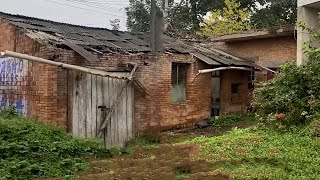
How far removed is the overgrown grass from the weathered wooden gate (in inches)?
111

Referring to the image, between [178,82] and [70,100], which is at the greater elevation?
[178,82]

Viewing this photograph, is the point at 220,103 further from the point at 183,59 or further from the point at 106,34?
the point at 106,34

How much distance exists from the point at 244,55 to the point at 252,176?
38.1 feet

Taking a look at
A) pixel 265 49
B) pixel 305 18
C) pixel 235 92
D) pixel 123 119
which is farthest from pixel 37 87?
pixel 265 49

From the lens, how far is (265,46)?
1623 centimetres

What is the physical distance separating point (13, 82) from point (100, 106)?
104 inches

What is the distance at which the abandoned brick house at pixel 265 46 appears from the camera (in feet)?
50.4

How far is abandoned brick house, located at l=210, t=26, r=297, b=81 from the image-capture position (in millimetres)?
15352

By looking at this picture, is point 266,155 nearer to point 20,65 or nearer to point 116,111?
point 116,111

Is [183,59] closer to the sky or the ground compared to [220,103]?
closer to the sky

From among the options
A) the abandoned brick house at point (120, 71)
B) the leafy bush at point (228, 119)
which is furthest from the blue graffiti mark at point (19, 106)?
the leafy bush at point (228, 119)

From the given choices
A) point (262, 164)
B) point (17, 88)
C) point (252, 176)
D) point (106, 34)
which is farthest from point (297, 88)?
point (17, 88)

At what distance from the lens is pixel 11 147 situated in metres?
7.49

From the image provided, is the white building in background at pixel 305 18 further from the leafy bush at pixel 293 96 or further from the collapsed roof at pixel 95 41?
the leafy bush at pixel 293 96
